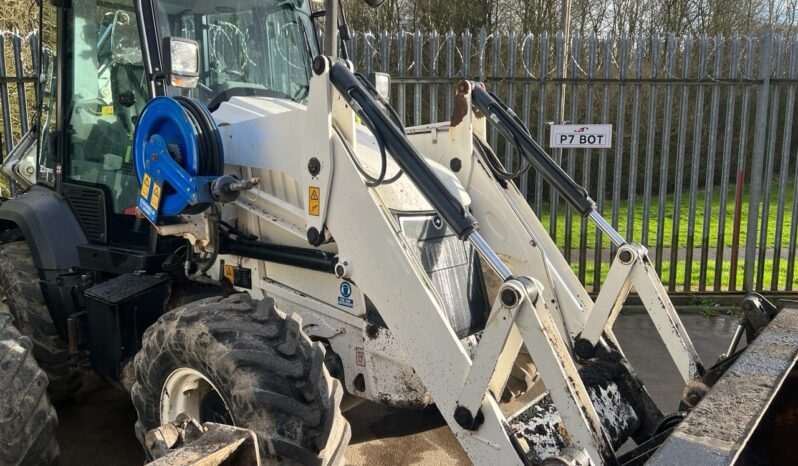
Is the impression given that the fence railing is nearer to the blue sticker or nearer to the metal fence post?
the blue sticker

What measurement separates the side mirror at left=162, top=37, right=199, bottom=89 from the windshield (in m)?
0.16

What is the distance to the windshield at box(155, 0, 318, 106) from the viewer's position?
3627mm

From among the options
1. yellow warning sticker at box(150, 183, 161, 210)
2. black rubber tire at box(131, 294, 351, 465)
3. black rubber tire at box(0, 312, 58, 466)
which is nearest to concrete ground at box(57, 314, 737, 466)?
black rubber tire at box(0, 312, 58, 466)

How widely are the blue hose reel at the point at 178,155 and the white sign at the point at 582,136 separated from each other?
14.7ft

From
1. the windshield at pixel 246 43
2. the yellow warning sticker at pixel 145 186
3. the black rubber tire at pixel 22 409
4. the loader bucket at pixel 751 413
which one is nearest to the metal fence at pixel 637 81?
the windshield at pixel 246 43

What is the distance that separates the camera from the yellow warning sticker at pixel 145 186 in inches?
132

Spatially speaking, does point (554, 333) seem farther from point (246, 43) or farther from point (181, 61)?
point (246, 43)

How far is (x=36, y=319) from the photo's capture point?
414cm

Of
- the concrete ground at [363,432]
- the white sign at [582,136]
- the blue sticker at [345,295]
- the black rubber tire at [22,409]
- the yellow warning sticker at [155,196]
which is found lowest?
the concrete ground at [363,432]

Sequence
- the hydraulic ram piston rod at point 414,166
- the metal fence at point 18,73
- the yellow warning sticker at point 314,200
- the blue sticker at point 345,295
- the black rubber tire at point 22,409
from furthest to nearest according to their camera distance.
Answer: the metal fence at point 18,73
the blue sticker at point 345,295
the yellow warning sticker at point 314,200
the black rubber tire at point 22,409
the hydraulic ram piston rod at point 414,166

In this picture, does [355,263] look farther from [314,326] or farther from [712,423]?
[712,423]

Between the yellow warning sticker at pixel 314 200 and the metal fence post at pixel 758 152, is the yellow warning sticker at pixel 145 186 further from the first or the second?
the metal fence post at pixel 758 152

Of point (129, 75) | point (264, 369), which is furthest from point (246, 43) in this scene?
point (264, 369)

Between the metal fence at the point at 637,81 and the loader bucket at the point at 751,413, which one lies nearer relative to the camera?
the loader bucket at the point at 751,413
